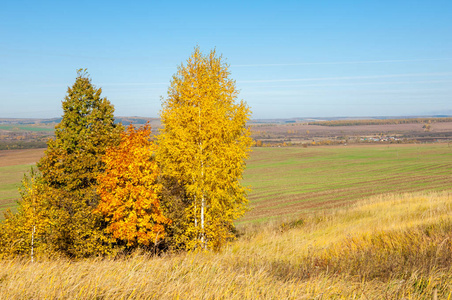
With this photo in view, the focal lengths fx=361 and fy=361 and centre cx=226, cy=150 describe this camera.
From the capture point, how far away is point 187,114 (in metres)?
18.4

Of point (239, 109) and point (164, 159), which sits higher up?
point (239, 109)

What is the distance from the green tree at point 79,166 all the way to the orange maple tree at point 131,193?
1.34 metres

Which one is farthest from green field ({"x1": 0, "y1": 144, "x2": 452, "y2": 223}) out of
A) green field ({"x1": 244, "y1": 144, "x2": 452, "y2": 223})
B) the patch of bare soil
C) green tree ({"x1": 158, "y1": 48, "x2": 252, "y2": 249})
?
green tree ({"x1": 158, "y1": 48, "x2": 252, "y2": 249})

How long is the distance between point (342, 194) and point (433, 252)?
1849 inches

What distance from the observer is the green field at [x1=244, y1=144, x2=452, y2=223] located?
4600 centimetres

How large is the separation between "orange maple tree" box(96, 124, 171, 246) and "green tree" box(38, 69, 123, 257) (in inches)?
52.8

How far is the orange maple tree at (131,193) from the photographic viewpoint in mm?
18219

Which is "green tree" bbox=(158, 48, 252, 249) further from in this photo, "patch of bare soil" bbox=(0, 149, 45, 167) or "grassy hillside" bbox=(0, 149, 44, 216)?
"patch of bare soil" bbox=(0, 149, 45, 167)

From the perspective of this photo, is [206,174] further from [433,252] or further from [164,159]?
[433,252]

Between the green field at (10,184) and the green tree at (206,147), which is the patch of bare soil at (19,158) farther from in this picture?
the green tree at (206,147)

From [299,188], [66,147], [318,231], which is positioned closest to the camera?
[318,231]

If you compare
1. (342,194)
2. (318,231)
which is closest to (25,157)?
(342,194)

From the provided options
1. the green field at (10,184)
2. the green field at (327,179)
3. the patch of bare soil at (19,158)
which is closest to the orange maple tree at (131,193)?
the green field at (327,179)

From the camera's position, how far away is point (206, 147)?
61.8 feet
